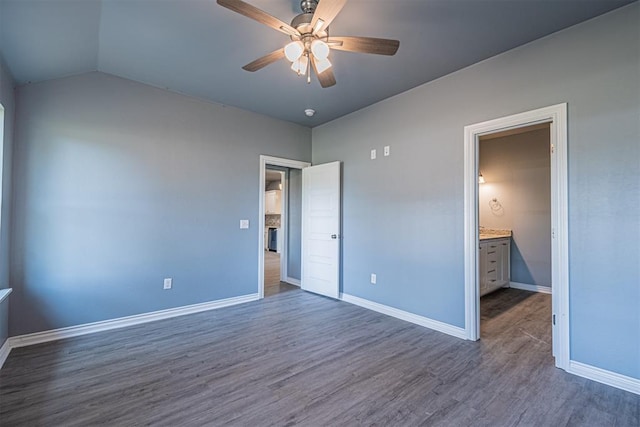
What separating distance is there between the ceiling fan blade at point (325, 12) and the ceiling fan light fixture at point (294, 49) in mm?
126

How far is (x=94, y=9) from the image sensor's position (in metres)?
2.03

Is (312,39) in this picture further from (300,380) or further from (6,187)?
(6,187)

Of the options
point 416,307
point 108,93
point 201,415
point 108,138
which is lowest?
point 201,415

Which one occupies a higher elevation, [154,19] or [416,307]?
[154,19]

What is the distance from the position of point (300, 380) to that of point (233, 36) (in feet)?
9.09

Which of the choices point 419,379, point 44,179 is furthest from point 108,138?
point 419,379

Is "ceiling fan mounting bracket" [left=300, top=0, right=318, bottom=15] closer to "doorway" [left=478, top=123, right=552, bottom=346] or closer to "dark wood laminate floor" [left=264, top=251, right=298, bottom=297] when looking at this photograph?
"doorway" [left=478, top=123, right=552, bottom=346]

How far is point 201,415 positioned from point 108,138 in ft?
9.38

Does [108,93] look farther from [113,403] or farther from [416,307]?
[416,307]

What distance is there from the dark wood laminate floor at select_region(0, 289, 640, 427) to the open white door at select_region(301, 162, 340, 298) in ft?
3.74

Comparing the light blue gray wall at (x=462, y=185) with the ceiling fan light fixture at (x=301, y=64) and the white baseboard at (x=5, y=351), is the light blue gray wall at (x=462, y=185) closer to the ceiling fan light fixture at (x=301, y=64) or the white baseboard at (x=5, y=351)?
the ceiling fan light fixture at (x=301, y=64)

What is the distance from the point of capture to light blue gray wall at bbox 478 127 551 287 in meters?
4.65

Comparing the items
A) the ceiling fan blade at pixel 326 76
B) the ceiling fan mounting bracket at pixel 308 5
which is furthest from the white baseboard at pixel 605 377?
the ceiling fan mounting bracket at pixel 308 5

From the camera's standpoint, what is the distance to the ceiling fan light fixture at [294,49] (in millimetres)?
1807
